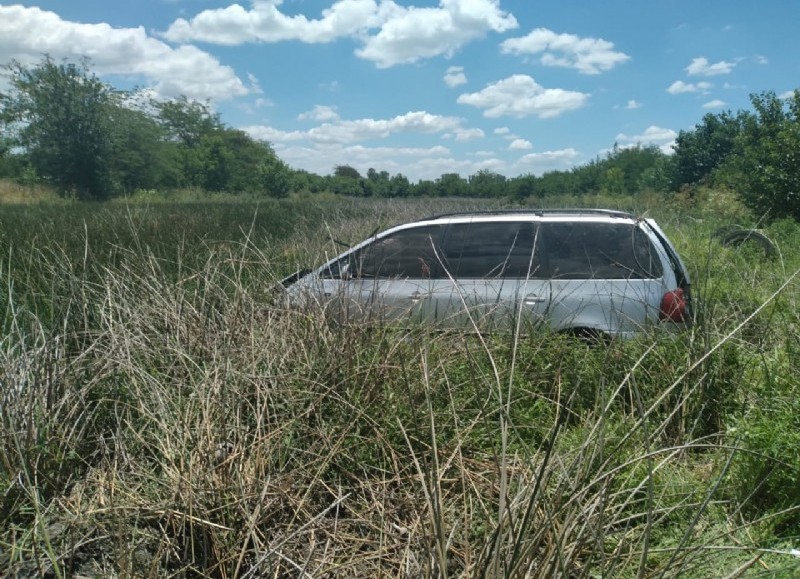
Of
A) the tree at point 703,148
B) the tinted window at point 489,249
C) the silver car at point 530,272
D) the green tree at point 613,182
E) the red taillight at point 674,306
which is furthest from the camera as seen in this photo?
the green tree at point 613,182

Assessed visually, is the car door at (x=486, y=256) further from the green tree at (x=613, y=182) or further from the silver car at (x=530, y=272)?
the green tree at (x=613, y=182)

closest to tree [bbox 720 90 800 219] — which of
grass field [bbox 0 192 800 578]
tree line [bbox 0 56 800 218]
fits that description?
tree line [bbox 0 56 800 218]

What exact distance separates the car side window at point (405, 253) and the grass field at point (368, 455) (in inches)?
62.8

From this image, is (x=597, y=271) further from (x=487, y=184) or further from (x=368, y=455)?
(x=487, y=184)

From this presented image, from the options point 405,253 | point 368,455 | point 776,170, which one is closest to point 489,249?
point 405,253

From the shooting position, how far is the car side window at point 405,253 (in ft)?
19.9

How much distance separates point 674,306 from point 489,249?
70.2 inches

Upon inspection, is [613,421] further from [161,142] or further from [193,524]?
[161,142]

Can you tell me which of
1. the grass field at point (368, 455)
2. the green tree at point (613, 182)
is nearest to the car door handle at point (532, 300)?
the grass field at point (368, 455)

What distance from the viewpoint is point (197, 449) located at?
9.99ft

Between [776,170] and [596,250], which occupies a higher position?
[776,170]

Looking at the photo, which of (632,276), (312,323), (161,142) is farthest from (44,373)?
(161,142)

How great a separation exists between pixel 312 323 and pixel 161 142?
2158 inches

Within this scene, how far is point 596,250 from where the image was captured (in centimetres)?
596
